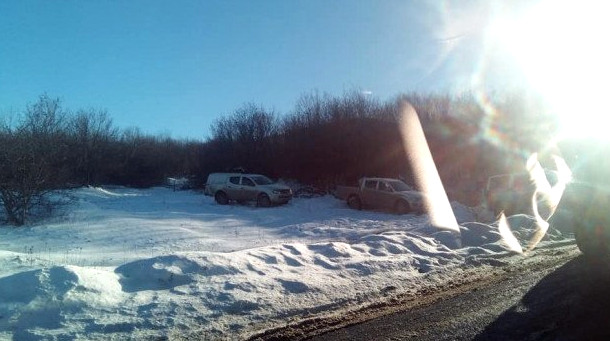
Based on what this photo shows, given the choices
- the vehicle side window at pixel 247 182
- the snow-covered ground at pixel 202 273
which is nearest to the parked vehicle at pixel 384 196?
the vehicle side window at pixel 247 182

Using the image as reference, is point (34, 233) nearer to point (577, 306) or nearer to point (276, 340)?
point (276, 340)

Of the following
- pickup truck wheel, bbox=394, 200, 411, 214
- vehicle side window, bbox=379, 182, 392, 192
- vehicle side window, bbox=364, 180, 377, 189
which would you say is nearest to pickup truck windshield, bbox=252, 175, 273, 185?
vehicle side window, bbox=364, 180, 377, 189

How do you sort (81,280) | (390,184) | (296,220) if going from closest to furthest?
(81,280) < (296,220) < (390,184)

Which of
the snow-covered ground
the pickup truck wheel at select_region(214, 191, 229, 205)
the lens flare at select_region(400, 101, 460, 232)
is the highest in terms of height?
the lens flare at select_region(400, 101, 460, 232)

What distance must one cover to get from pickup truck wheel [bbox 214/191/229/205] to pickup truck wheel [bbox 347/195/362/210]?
21.8 ft

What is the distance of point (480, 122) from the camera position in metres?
32.8

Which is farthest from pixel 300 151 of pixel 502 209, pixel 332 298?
pixel 332 298

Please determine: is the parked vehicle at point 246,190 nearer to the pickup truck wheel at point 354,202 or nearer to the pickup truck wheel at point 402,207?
the pickup truck wheel at point 354,202

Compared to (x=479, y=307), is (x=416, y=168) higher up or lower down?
higher up

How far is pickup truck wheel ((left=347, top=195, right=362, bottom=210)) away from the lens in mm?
22609

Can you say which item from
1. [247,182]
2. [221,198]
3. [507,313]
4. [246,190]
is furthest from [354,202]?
[507,313]

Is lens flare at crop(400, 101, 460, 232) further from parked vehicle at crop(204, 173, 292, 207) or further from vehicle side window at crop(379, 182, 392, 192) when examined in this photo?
parked vehicle at crop(204, 173, 292, 207)

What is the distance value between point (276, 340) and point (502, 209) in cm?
1384

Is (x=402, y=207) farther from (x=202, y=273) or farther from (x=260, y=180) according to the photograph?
(x=202, y=273)
